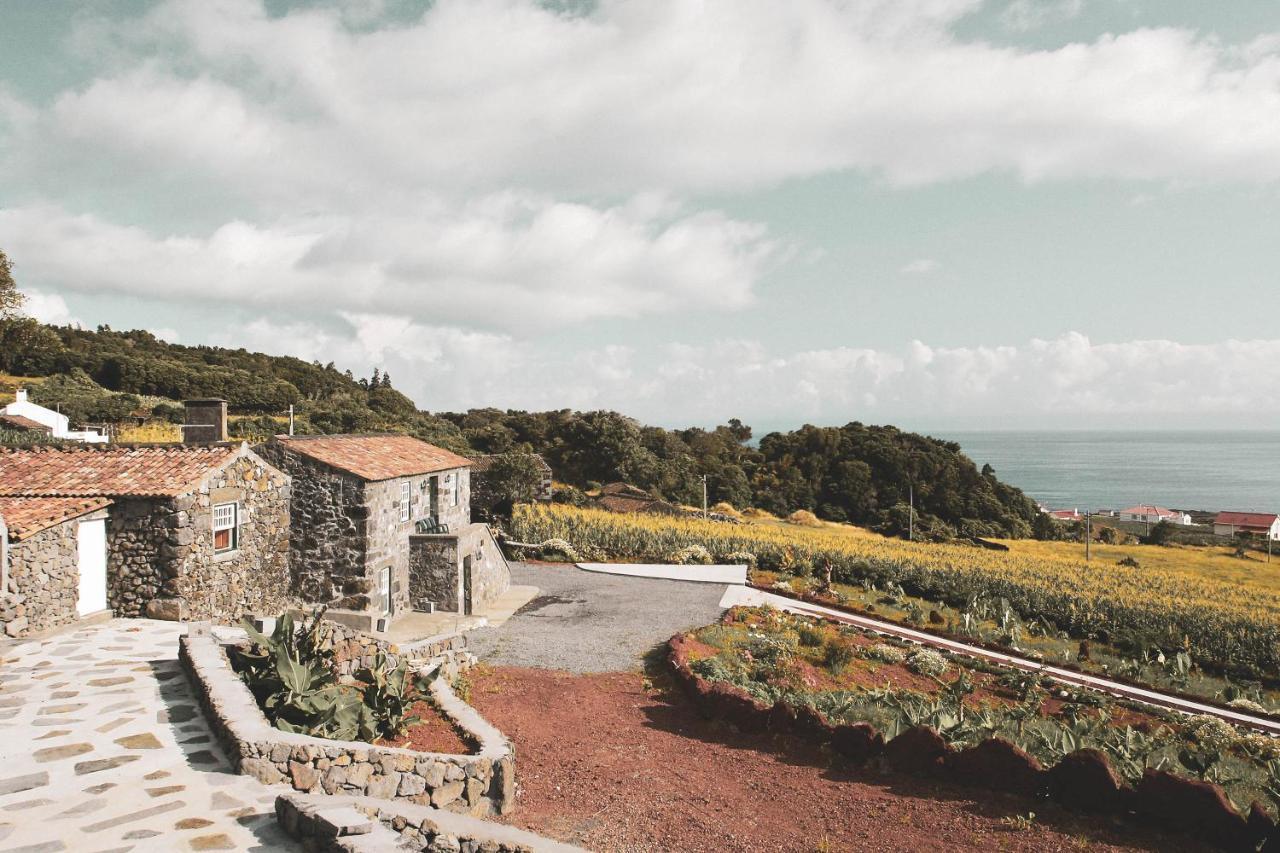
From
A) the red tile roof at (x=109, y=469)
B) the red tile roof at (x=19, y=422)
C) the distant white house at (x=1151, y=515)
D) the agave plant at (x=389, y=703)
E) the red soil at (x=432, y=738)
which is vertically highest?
the red tile roof at (x=19, y=422)

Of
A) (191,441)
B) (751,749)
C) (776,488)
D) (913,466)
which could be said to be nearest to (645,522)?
(191,441)

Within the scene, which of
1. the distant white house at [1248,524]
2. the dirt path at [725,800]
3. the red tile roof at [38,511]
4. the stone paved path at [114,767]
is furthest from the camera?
the distant white house at [1248,524]

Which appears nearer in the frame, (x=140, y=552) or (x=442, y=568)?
(x=140, y=552)

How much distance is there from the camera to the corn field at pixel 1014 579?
2303cm

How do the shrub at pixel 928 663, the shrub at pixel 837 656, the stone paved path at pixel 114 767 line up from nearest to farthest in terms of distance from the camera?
the stone paved path at pixel 114 767 → the shrub at pixel 837 656 → the shrub at pixel 928 663

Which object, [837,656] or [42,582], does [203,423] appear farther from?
[837,656]

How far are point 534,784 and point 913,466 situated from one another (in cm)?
6505

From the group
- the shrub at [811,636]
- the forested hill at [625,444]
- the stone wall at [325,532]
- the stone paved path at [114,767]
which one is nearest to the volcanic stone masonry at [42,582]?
the stone paved path at [114,767]

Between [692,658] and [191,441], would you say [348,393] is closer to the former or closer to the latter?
[191,441]

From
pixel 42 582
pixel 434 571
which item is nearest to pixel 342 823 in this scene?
pixel 42 582

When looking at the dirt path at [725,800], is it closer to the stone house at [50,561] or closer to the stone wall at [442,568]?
the stone wall at [442,568]

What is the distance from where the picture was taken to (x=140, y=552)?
580 inches

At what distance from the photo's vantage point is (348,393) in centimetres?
7750

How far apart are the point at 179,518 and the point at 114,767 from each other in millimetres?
8326
